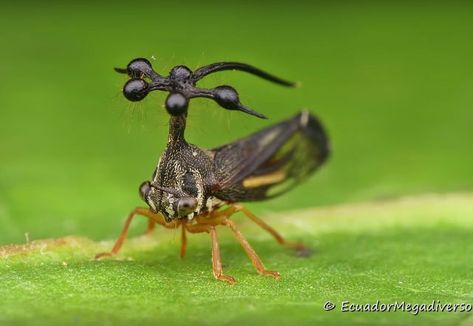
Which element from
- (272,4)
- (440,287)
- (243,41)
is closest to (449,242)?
(440,287)

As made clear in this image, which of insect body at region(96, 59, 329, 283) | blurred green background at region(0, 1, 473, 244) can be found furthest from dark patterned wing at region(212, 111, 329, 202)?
blurred green background at region(0, 1, 473, 244)

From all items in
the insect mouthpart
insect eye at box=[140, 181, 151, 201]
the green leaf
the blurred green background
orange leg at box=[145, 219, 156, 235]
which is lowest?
the green leaf

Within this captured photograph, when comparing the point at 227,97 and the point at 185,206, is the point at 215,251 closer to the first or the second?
the point at 185,206

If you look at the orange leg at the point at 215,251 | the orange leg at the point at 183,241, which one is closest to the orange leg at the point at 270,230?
the orange leg at the point at 215,251

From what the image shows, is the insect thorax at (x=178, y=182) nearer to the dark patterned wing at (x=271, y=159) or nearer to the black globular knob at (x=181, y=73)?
the dark patterned wing at (x=271, y=159)

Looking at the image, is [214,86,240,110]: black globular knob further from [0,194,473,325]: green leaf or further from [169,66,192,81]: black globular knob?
[0,194,473,325]: green leaf

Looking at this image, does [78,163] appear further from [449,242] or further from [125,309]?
[449,242]

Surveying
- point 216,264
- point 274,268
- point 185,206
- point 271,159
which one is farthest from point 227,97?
point 274,268
